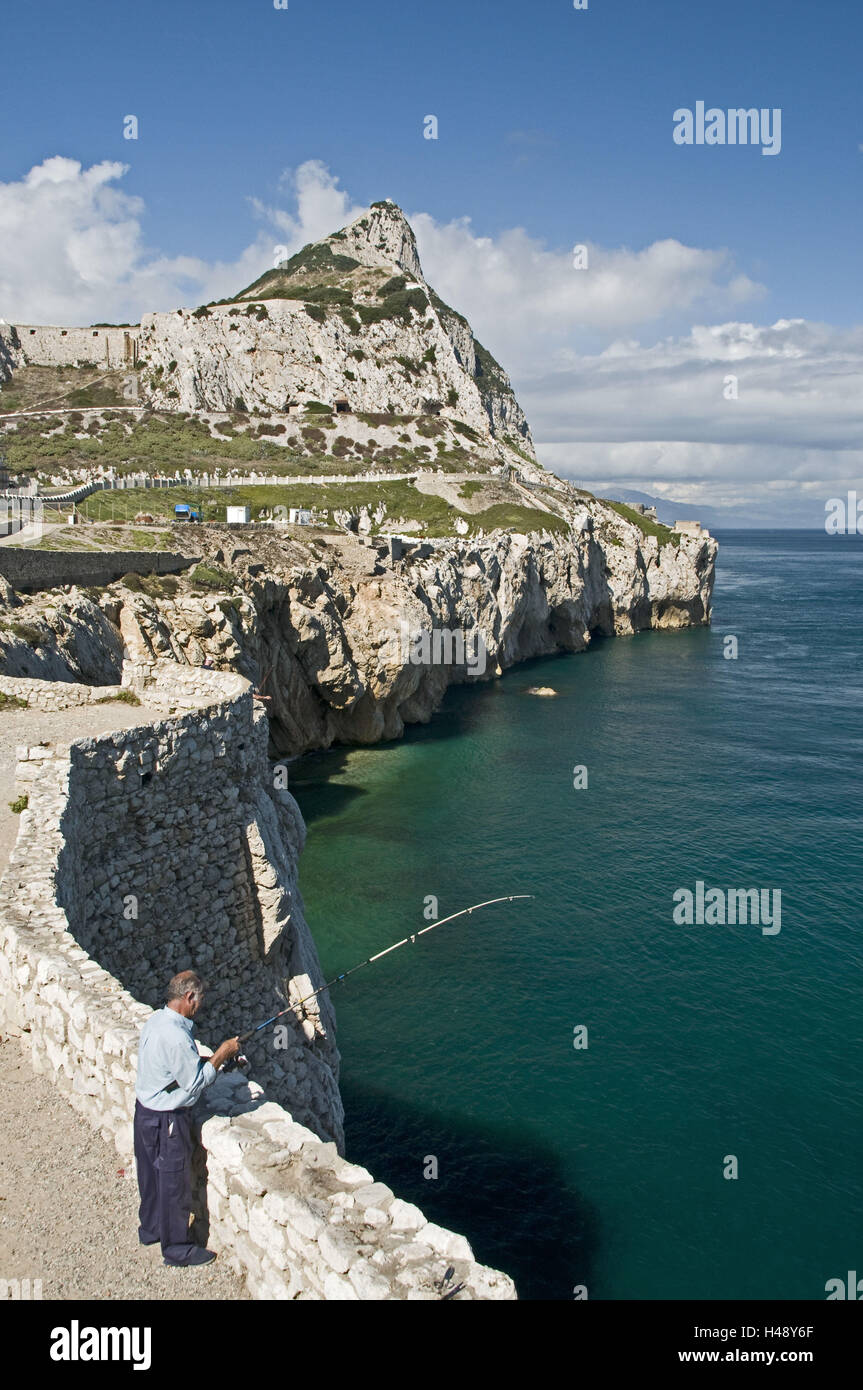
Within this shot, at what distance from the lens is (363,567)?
51.0 metres

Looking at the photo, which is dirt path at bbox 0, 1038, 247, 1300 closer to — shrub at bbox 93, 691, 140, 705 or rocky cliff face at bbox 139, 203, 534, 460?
shrub at bbox 93, 691, 140, 705

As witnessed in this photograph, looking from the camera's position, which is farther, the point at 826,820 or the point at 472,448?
the point at 472,448

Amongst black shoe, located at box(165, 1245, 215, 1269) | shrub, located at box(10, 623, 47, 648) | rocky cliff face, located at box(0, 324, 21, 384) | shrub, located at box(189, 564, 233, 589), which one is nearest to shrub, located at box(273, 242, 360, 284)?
rocky cliff face, located at box(0, 324, 21, 384)

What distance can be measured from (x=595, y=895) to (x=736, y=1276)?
1425 centimetres

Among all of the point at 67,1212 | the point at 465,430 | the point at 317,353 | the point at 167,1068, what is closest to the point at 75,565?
the point at 67,1212

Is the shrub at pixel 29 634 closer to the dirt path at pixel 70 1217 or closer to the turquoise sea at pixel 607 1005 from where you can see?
the turquoise sea at pixel 607 1005

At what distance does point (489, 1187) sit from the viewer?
17.2m

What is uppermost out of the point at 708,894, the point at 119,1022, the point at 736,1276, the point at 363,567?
the point at 363,567

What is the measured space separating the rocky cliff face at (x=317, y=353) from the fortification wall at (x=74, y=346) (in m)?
2.64

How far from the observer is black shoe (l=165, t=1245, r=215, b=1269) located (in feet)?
18.5

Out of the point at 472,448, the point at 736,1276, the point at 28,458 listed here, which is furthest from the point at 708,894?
the point at 472,448

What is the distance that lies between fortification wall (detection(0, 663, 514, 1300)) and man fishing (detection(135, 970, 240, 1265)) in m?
0.18

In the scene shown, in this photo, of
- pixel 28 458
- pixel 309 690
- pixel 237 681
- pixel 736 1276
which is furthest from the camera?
pixel 28 458
